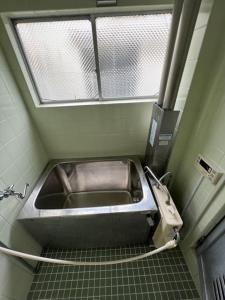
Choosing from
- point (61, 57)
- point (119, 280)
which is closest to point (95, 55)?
point (61, 57)

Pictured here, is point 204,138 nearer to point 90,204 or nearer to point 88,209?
point 88,209

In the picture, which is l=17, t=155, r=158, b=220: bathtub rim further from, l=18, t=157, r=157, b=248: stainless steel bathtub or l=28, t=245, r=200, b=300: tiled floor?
l=28, t=245, r=200, b=300: tiled floor

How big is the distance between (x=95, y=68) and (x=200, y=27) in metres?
0.76

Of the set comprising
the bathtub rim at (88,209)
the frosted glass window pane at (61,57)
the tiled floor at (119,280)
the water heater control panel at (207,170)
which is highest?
the frosted glass window pane at (61,57)

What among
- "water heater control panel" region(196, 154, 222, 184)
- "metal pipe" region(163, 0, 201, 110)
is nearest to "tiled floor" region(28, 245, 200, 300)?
"water heater control panel" region(196, 154, 222, 184)

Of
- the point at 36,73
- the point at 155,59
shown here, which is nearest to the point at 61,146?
the point at 36,73

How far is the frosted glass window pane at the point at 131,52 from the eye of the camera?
1.03 meters

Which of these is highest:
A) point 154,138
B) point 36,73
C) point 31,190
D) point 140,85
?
point 36,73

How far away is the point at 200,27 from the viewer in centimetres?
82

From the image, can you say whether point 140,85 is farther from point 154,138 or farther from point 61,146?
point 61,146

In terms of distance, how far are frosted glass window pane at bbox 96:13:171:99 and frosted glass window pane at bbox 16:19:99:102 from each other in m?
0.11

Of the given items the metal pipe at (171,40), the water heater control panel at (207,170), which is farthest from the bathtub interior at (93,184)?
the metal pipe at (171,40)

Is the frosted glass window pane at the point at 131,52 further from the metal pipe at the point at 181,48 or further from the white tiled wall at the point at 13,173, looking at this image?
the white tiled wall at the point at 13,173

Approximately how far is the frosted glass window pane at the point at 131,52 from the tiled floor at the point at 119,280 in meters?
1.56
